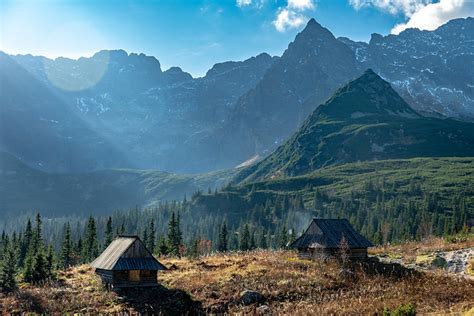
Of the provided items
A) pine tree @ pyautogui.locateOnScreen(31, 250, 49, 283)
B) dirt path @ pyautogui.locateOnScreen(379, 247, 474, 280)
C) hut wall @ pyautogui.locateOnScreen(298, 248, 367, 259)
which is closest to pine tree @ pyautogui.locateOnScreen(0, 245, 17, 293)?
pine tree @ pyautogui.locateOnScreen(31, 250, 49, 283)

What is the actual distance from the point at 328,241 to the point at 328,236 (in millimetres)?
918

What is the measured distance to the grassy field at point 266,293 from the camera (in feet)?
123

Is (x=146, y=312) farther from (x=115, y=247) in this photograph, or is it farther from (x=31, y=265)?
→ (x=31, y=265)

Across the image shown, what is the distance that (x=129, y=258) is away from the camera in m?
48.6

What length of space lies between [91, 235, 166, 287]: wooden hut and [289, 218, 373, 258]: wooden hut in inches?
910

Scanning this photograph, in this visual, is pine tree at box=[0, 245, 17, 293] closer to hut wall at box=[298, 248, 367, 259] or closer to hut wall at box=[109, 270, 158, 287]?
hut wall at box=[109, 270, 158, 287]

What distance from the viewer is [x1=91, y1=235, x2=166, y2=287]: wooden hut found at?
156ft

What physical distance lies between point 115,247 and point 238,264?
13288 mm

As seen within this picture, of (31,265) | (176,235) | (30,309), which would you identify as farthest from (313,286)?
(176,235)

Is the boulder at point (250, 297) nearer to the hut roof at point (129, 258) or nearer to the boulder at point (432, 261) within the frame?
the hut roof at point (129, 258)

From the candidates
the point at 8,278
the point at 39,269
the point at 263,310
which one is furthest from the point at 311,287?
the point at 39,269

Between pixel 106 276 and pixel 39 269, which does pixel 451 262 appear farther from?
pixel 39 269

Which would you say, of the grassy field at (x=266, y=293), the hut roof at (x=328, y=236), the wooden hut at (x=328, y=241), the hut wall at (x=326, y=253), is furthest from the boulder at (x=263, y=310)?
the hut roof at (x=328, y=236)

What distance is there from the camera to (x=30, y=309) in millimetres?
40844
